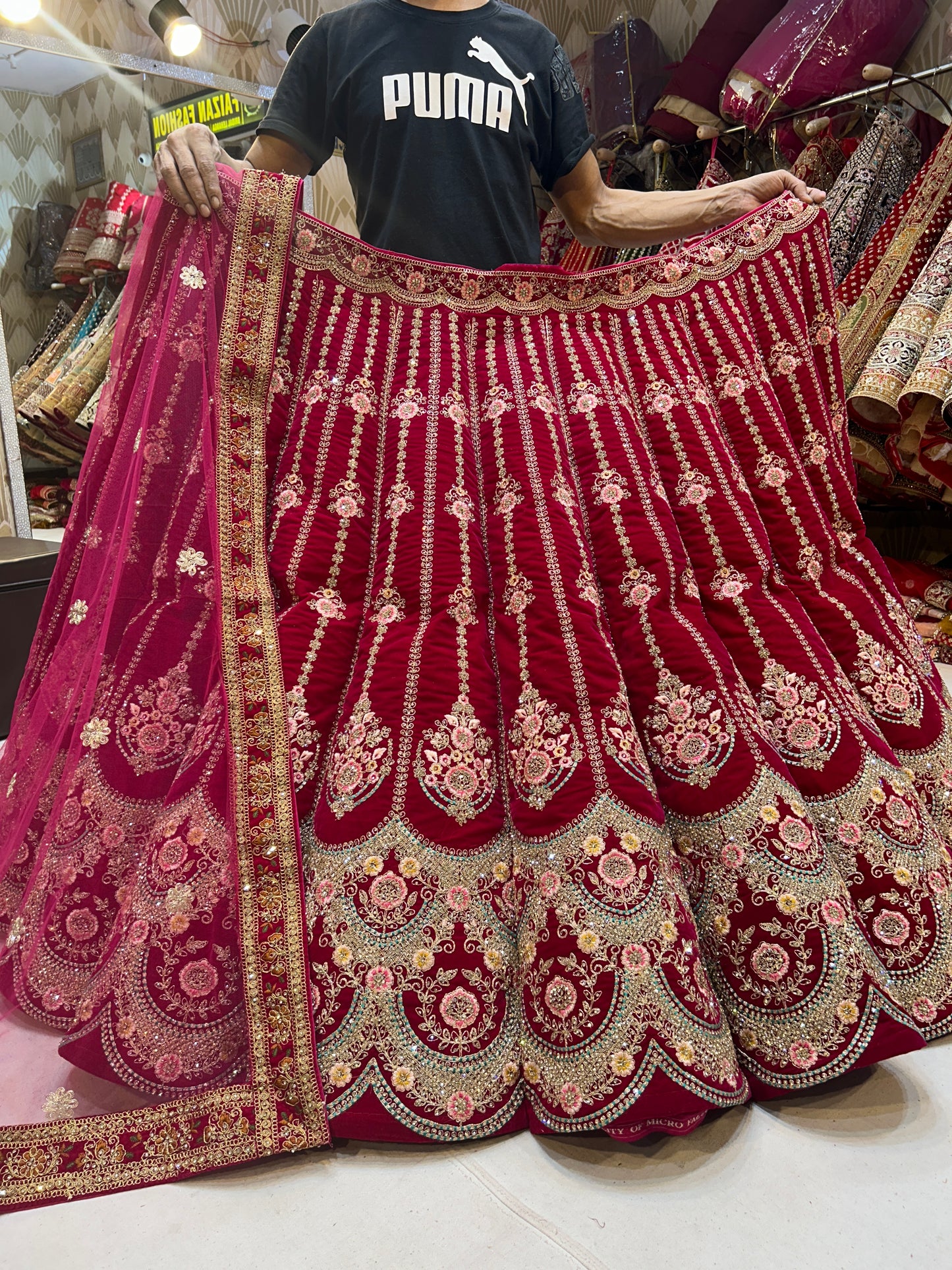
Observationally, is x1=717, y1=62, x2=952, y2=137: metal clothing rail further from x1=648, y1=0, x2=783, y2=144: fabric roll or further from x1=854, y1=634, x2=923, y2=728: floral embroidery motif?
x1=854, y1=634, x2=923, y2=728: floral embroidery motif

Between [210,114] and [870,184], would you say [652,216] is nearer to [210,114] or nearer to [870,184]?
[870,184]

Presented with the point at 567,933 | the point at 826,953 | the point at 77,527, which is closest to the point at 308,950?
the point at 567,933

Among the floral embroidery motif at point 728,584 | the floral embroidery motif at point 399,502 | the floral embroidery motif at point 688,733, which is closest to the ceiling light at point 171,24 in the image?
the floral embroidery motif at point 399,502

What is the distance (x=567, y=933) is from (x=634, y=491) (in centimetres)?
57

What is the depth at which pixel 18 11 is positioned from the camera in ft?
8.91

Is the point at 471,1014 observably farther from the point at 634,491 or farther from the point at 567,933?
the point at 634,491

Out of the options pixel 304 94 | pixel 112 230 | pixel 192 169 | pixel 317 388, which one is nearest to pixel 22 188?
pixel 112 230

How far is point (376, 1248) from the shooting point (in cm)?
69

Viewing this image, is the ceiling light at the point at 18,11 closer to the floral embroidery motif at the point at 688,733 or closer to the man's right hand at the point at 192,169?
the man's right hand at the point at 192,169

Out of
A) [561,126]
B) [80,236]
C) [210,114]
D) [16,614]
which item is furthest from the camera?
[210,114]

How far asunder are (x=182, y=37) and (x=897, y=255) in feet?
8.10

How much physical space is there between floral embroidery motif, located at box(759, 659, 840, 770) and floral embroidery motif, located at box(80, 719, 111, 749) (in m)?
0.74

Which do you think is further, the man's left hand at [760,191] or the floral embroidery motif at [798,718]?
the man's left hand at [760,191]

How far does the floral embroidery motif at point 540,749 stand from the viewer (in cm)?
91
